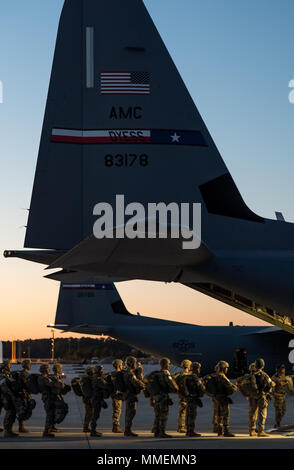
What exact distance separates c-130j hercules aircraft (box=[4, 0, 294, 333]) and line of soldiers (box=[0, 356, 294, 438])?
66.6 inches

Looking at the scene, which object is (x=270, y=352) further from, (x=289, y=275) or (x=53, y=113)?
(x=53, y=113)

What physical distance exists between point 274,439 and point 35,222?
5.64 metres

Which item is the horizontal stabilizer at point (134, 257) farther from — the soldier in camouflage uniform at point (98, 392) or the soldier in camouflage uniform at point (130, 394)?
the soldier in camouflage uniform at point (98, 392)

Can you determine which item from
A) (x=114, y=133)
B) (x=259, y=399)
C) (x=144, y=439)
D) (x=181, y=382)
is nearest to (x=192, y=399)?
(x=181, y=382)

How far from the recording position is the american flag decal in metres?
12.4

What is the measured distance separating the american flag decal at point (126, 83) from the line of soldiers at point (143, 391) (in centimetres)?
495

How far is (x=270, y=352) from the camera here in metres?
27.3

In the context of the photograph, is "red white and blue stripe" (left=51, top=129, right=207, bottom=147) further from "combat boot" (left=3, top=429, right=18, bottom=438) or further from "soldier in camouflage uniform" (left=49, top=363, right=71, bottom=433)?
"combat boot" (left=3, top=429, right=18, bottom=438)

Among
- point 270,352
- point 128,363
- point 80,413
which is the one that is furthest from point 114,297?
point 128,363

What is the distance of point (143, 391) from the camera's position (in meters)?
13.2

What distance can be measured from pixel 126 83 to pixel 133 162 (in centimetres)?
143

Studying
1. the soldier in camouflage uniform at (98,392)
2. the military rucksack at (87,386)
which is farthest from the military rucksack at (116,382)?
the military rucksack at (87,386)

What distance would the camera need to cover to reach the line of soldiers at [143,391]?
1275 centimetres

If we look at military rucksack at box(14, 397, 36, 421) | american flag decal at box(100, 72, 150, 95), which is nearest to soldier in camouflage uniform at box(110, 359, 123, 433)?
military rucksack at box(14, 397, 36, 421)
